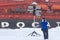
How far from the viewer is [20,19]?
20.5 metres

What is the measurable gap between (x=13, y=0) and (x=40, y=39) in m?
8.12

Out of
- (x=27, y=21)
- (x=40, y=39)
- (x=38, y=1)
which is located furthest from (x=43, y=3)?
(x=40, y=39)

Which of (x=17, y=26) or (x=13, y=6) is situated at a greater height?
(x=13, y=6)

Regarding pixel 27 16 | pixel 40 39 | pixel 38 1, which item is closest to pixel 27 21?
pixel 27 16

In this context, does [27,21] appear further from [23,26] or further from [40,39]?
[40,39]

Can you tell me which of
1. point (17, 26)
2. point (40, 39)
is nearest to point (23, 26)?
point (17, 26)

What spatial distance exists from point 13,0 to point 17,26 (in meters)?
2.01

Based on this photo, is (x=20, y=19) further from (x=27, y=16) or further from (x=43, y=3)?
(x=43, y=3)

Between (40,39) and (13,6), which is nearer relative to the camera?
(40,39)

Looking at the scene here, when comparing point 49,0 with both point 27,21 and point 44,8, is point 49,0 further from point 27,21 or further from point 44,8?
point 27,21

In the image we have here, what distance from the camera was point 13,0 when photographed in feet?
67.8

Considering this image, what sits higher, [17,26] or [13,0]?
[13,0]

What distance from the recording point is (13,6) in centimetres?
2033

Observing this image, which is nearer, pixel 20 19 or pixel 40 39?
pixel 40 39
